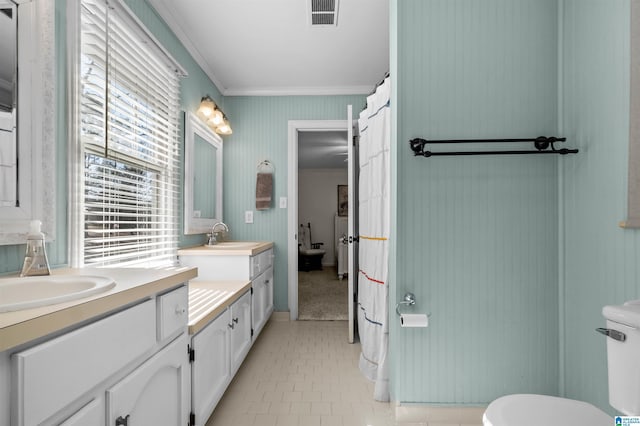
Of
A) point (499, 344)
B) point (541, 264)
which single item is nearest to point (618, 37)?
point (541, 264)

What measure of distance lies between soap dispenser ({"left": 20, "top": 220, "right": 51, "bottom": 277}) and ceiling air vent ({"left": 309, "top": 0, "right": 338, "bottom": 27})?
1.95 m

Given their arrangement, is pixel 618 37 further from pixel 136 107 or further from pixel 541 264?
pixel 136 107

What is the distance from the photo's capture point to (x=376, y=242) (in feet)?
7.32

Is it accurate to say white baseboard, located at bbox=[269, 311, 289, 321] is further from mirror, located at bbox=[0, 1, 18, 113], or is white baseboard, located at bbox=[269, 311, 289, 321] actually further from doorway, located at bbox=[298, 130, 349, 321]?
mirror, located at bbox=[0, 1, 18, 113]

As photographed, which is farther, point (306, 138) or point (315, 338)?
point (306, 138)

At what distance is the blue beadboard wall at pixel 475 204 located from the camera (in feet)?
5.56

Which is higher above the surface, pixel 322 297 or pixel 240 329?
pixel 240 329

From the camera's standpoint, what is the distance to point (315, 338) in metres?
3.02

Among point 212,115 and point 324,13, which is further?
point 212,115

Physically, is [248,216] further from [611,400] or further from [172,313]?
[611,400]

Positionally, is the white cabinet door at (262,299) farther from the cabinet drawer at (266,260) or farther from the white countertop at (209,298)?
the white countertop at (209,298)

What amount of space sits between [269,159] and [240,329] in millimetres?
1898

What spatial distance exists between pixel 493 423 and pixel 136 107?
A: 2.22m

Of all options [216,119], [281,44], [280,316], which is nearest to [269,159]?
[216,119]
